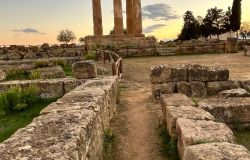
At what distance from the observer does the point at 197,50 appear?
36719mm

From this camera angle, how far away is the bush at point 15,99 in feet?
38.7

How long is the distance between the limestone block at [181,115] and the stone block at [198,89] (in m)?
3.79

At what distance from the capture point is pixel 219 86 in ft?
40.9

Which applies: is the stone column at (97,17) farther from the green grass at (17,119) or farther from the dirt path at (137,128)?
the green grass at (17,119)

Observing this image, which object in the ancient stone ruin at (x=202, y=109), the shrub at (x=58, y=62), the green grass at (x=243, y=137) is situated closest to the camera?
the ancient stone ruin at (x=202, y=109)

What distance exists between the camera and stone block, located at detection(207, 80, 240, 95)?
40.7 feet

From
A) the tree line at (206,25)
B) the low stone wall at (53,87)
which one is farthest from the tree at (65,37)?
the low stone wall at (53,87)

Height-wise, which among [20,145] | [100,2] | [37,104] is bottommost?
[37,104]

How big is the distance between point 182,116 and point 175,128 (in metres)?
0.28

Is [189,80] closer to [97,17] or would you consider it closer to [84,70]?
[84,70]

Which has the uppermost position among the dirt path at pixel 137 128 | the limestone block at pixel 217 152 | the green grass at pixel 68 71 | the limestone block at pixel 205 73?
the limestone block at pixel 205 73

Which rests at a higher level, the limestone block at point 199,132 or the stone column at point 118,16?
the stone column at point 118,16

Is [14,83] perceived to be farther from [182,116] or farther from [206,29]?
[206,29]

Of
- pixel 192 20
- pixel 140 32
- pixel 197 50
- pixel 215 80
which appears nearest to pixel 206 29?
pixel 192 20
